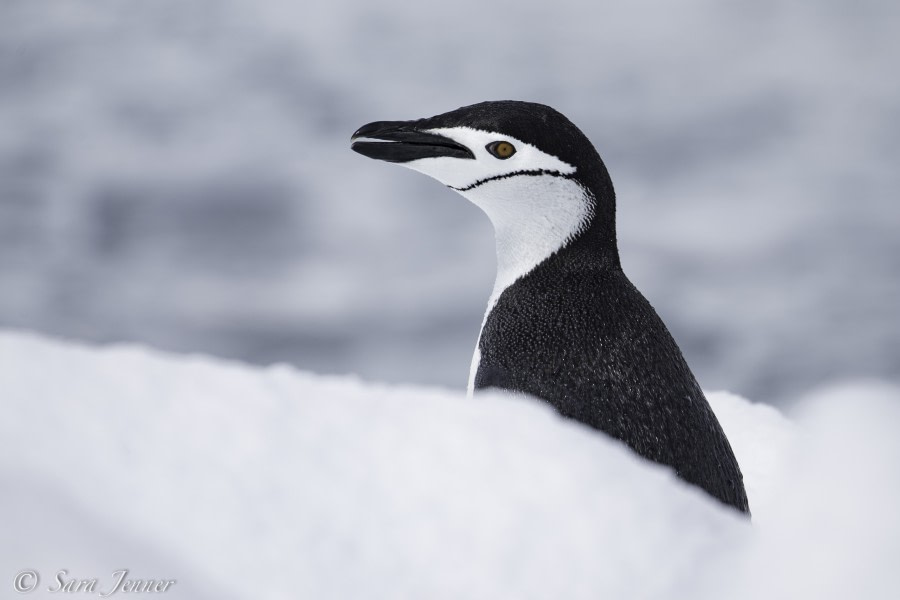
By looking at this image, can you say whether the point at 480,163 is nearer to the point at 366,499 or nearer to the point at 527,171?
the point at 527,171

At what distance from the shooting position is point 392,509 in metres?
0.79

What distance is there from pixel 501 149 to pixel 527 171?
6cm

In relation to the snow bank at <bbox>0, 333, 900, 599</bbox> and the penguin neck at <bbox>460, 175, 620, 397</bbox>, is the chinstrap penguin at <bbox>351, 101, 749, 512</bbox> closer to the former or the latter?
the penguin neck at <bbox>460, 175, 620, 397</bbox>

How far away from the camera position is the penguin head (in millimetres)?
1722

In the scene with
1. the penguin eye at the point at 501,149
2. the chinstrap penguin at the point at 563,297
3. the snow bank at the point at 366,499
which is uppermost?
the penguin eye at the point at 501,149

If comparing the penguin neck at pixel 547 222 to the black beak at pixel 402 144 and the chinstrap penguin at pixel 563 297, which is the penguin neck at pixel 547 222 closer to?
the chinstrap penguin at pixel 563 297

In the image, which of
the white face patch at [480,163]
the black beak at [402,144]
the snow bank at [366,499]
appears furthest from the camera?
the black beak at [402,144]

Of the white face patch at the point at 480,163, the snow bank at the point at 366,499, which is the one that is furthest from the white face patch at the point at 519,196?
the snow bank at the point at 366,499

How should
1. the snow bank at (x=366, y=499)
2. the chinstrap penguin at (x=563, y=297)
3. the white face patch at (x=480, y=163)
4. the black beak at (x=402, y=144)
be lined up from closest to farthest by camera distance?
the snow bank at (x=366, y=499) → the chinstrap penguin at (x=563, y=297) → the white face patch at (x=480, y=163) → the black beak at (x=402, y=144)

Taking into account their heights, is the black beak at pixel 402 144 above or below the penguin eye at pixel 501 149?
below

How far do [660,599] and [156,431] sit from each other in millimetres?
419

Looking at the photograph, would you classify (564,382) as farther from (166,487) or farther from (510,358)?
(166,487)

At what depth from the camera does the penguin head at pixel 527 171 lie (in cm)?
172

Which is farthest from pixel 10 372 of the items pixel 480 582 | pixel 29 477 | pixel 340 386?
pixel 480 582
